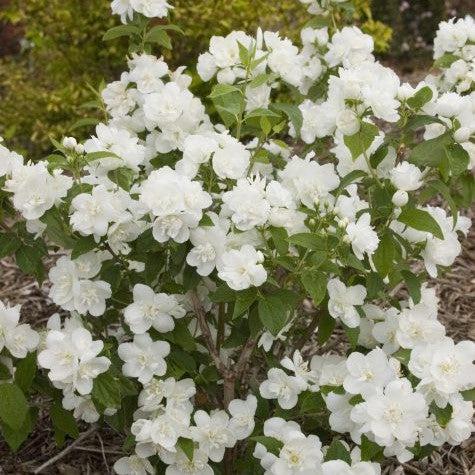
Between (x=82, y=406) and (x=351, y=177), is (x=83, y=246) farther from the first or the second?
(x=351, y=177)

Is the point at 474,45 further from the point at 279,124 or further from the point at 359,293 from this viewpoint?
the point at 359,293

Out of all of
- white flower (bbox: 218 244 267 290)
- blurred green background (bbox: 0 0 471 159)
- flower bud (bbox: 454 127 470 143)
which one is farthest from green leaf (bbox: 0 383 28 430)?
blurred green background (bbox: 0 0 471 159)

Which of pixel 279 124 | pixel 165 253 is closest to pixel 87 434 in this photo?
pixel 165 253

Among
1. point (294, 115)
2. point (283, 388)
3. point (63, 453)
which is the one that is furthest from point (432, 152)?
point (63, 453)

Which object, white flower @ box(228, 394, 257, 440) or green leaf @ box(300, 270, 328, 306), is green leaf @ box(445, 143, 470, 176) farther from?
white flower @ box(228, 394, 257, 440)

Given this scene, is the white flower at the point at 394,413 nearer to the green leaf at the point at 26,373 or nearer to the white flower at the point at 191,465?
the white flower at the point at 191,465
